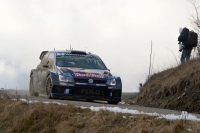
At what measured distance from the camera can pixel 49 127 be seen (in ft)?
34.4

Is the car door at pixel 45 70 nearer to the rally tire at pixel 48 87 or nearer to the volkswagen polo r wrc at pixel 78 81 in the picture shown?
the volkswagen polo r wrc at pixel 78 81

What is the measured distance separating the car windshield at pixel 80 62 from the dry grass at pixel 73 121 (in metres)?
3.92

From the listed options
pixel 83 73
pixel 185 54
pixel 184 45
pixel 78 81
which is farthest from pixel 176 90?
pixel 185 54

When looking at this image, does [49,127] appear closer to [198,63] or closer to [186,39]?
[198,63]

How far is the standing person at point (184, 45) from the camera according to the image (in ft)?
65.0

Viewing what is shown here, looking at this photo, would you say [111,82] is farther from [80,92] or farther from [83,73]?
[80,92]

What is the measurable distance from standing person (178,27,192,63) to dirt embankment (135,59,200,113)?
0.79 metres

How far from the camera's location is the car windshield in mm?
16719

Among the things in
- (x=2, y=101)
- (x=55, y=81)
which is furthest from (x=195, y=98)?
(x=2, y=101)

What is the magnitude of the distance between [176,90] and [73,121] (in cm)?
716

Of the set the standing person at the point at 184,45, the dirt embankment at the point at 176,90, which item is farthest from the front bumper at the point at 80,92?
the standing person at the point at 184,45

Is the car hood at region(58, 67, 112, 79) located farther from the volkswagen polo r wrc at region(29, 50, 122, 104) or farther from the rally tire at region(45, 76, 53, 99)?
the rally tire at region(45, 76, 53, 99)

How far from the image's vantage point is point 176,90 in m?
16.7

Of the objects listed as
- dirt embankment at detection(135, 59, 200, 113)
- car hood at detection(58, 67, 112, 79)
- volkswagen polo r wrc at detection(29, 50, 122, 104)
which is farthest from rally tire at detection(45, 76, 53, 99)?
dirt embankment at detection(135, 59, 200, 113)
